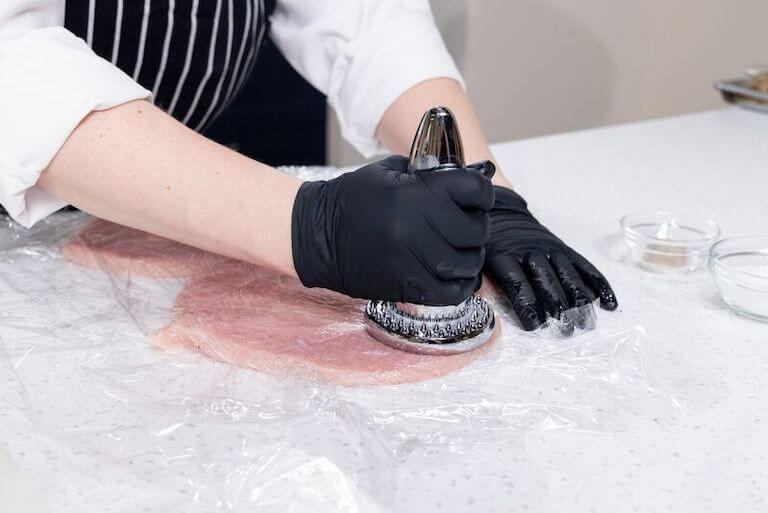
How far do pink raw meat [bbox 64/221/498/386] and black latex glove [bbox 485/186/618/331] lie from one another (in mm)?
94

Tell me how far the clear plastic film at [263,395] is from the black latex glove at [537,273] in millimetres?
25

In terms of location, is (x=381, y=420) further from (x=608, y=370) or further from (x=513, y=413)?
(x=608, y=370)

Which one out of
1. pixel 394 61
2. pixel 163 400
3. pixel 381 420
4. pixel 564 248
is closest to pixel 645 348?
pixel 564 248

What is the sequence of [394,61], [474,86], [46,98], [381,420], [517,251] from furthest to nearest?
[474,86], [394,61], [517,251], [46,98], [381,420]

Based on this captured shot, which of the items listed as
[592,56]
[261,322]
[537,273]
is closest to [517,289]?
[537,273]

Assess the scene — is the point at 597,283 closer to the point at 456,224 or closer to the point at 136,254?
the point at 456,224

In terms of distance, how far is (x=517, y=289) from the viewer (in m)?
0.87

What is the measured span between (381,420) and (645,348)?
275 mm

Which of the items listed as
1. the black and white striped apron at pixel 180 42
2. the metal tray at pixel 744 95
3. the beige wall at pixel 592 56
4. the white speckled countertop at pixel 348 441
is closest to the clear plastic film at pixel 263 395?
the white speckled countertop at pixel 348 441

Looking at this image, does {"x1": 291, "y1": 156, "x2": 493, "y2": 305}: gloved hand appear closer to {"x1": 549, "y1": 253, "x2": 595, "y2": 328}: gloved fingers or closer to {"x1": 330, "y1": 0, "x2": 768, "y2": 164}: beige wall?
{"x1": 549, "y1": 253, "x2": 595, "y2": 328}: gloved fingers

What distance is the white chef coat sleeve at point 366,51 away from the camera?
1.20m

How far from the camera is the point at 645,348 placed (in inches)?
32.3

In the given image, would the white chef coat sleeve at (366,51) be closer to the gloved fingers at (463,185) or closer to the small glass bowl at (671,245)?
the small glass bowl at (671,245)

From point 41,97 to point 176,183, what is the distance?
14cm
